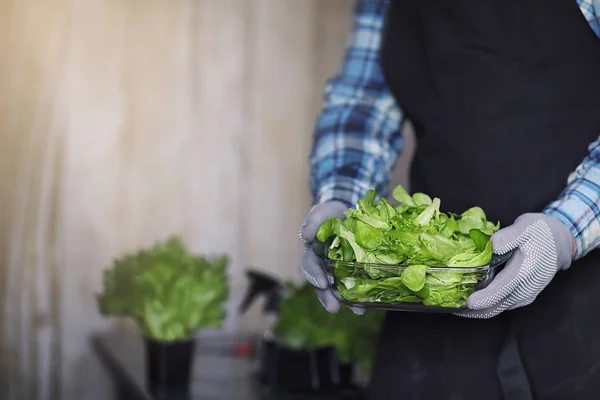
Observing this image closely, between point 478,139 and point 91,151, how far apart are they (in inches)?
56.5

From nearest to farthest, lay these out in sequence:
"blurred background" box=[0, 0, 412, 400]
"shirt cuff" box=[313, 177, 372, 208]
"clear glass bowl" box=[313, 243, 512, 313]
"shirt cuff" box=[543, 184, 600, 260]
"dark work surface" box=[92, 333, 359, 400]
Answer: "clear glass bowl" box=[313, 243, 512, 313] → "shirt cuff" box=[543, 184, 600, 260] → "shirt cuff" box=[313, 177, 372, 208] → "dark work surface" box=[92, 333, 359, 400] → "blurred background" box=[0, 0, 412, 400]

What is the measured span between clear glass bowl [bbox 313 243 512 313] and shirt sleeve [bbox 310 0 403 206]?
1.02ft

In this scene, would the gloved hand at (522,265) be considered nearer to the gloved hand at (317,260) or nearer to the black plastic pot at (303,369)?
the gloved hand at (317,260)

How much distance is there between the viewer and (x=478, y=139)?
1.18 m

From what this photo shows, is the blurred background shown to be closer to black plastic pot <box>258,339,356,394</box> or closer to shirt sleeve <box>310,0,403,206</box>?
black plastic pot <box>258,339,356,394</box>

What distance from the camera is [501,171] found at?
1.17 m

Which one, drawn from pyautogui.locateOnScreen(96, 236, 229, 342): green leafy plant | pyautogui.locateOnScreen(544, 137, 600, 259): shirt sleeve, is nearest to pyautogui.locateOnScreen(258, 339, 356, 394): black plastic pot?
pyautogui.locateOnScreen(96, 236, 229, 342): green leafy plant

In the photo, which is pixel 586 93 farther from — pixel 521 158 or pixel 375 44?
pixel 375 44

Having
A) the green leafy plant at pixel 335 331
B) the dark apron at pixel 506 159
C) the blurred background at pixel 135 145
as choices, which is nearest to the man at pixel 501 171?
the dark apron at pixel 506 159

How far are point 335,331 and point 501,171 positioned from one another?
2.23ft

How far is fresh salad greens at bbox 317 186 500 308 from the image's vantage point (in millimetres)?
910

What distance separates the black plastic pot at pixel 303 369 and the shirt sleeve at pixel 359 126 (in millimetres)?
541

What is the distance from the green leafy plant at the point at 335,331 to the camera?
175 cm

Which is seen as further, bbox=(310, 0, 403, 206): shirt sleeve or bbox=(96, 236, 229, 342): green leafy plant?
bbox=(96, 236, 229, 342): green leafy plant
